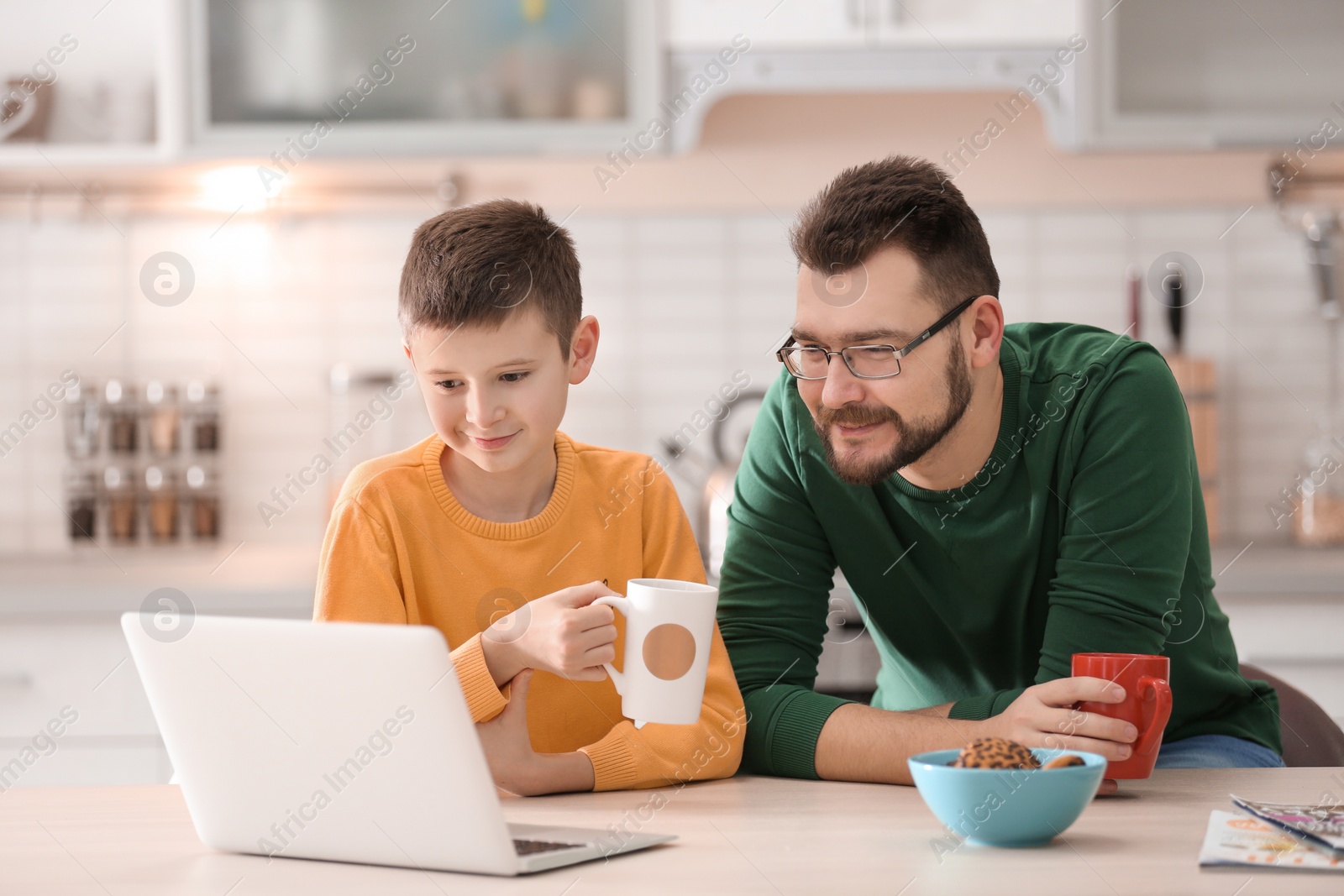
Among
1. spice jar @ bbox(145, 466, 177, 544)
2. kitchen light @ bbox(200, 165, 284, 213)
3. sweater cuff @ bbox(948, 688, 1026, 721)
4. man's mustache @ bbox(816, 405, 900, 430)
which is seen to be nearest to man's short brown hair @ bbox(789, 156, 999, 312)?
man's mustache @ bbox(816, 405, 900, 430)

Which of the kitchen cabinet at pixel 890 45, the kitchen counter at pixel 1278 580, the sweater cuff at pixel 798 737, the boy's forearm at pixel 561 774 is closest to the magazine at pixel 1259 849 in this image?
the sweater cuff at pixel 798 737

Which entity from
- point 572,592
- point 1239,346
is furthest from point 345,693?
point 1239,346

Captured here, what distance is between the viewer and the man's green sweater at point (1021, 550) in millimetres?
1216

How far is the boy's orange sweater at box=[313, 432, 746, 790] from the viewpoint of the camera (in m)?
1.08

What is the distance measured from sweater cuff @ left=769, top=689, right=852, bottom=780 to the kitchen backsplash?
5.35 ft

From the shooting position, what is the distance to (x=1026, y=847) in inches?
33.0

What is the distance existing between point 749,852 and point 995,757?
0.55 feet

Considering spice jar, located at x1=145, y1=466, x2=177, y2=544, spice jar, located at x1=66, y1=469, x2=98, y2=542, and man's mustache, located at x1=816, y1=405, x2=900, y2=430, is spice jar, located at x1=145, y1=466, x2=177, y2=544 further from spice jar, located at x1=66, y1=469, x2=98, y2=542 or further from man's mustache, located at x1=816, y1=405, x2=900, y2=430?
man's mustache, located at x1=816, y1=405, x2=900, y2=430

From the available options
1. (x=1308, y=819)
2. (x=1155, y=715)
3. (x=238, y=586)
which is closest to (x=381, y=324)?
(x=238, y=586)

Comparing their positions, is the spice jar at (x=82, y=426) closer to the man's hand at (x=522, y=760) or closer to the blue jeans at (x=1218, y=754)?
the man's hand at (x=522, y=760)

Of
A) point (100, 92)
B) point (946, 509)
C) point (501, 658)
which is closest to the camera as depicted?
point (501, 658)

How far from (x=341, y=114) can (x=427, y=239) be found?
144 centimetres

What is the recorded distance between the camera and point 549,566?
1211 millimetres

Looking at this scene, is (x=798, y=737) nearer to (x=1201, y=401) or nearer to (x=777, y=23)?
(x=777, y=23)
